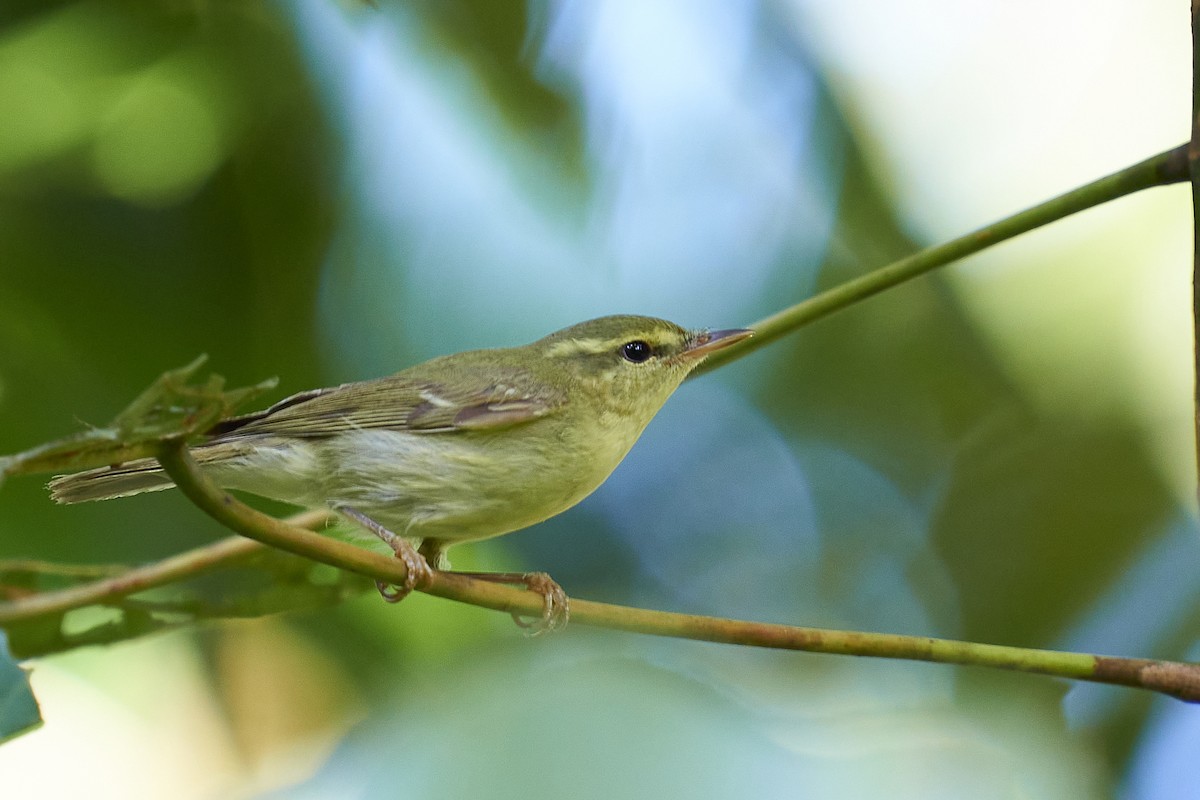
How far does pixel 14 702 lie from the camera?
70cm

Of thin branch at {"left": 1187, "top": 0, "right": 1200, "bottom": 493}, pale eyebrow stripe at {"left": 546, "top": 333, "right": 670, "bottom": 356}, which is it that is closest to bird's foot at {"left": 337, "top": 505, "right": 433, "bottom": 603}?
pale eyebrow stripe at {"left": 546, "top": 333, "right": 670, "bottom": 356}

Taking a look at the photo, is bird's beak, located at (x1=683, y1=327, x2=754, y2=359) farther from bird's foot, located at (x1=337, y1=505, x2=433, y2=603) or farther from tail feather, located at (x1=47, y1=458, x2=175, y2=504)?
tail feather, located at (x1=47, y1=458, x2=175, y2=504)

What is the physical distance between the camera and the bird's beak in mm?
1309

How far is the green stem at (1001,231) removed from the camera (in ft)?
2.86

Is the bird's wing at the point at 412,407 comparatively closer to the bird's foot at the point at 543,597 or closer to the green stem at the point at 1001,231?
the bird's foot at the point at 543,597

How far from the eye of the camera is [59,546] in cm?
148

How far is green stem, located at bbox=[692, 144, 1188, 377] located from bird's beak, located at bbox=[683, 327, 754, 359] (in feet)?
0.57

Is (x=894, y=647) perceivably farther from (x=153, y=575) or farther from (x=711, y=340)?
(x=153, y=575)

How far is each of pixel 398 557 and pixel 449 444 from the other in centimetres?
21

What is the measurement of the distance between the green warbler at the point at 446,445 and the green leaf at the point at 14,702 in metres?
0.51

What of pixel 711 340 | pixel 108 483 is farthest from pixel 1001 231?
pixel 108 483

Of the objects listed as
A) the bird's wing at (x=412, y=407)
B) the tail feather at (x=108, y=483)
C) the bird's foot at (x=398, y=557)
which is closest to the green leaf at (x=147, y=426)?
the bird's foot at (x=398, y=557)

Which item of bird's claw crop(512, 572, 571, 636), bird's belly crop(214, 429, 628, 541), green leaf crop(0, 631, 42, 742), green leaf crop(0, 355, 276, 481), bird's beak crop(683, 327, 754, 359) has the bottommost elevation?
green leaf crop(0, 631, 42, 742)

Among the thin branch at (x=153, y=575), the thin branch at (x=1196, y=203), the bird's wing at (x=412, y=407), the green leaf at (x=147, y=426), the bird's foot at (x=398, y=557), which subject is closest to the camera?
the green leaf at (x=147, y=426)
